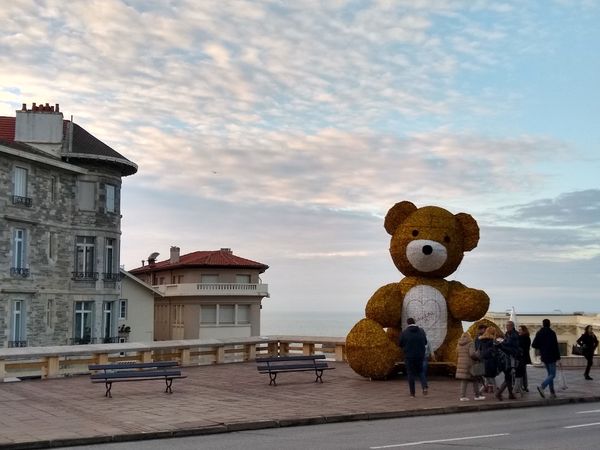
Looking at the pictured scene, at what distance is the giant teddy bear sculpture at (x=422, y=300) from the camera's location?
800 inches

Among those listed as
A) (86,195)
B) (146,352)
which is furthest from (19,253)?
(146,352)

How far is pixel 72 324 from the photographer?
37594mm

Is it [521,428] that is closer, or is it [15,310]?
[521,428]

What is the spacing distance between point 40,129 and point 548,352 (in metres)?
27.3

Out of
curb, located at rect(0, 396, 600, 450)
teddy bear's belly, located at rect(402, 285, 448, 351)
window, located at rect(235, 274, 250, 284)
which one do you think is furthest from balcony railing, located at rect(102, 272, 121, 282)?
curb, located at rect(0, 396, 600, 450)

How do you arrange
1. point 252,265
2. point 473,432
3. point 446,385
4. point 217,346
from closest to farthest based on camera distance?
point 473,432 < point 446,385 < point 217,346 < point 252,265

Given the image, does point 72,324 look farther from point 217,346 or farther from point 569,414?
point 569,414

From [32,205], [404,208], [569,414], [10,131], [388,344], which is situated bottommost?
[569,414]

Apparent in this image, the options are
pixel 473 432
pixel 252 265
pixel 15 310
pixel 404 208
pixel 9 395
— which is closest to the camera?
pixel 473 432

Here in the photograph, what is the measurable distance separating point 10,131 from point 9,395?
2384 cm

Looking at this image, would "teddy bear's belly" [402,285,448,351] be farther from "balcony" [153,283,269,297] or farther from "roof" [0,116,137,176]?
"balcony" [153,283,269,297]

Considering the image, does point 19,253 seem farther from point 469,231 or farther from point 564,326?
point 564,326

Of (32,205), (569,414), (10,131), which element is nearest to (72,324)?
(32,205)

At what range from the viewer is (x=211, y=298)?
54.3 m
